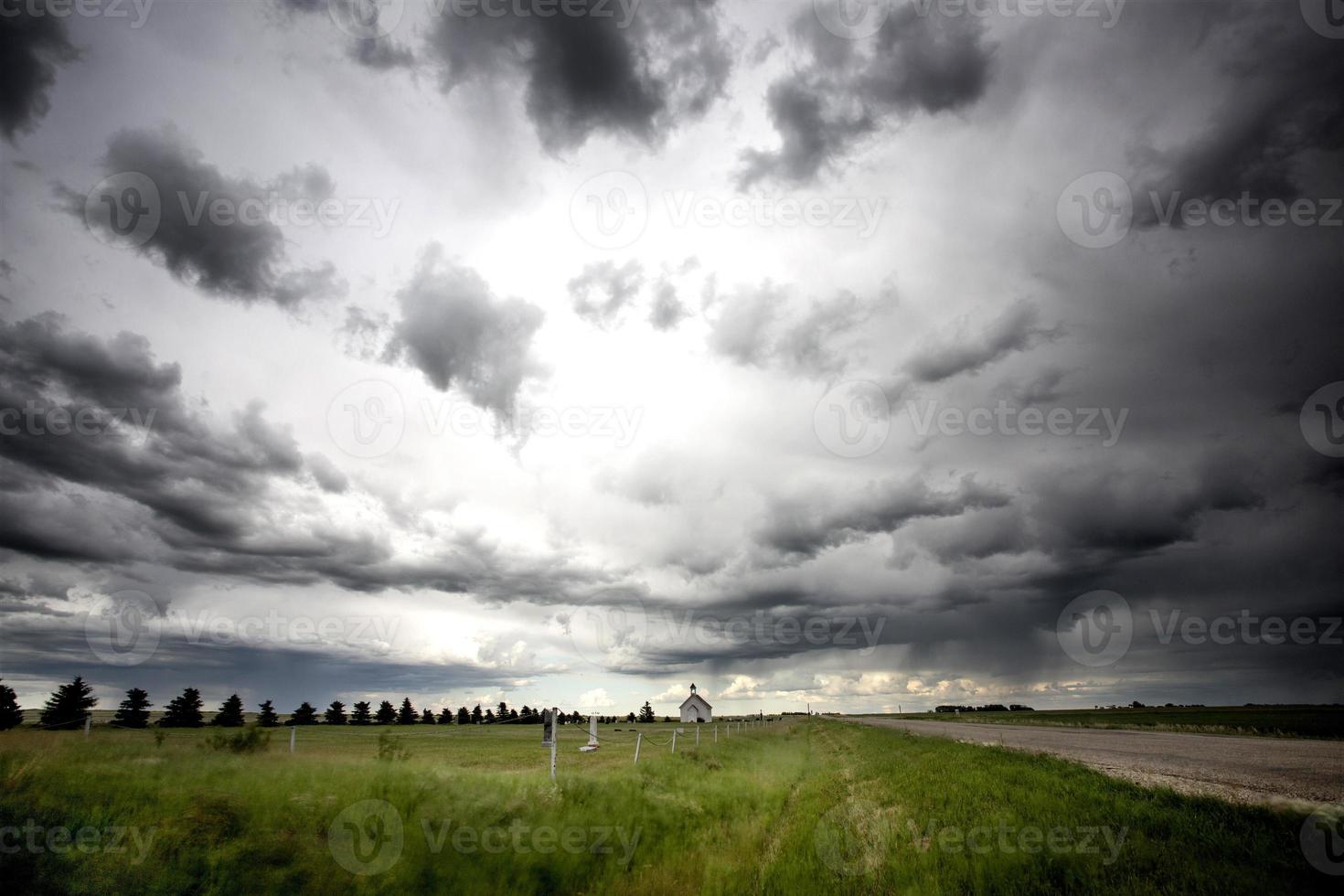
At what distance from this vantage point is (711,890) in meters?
10.5

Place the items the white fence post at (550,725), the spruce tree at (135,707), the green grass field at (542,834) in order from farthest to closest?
the spruce tree at (135,707) → the white fence post at (550,725) → the green grass field at (542,834)

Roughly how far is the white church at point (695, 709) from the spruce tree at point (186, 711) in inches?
3548

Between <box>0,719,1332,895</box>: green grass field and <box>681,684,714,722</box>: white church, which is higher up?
<box>0,719,1332,895</box>: green grass field

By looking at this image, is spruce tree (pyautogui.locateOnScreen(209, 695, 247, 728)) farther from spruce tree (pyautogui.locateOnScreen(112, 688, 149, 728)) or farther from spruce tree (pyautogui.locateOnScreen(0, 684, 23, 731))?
spruce tree (pyautogui.locateOnScreen(0, 684, 23, 731))

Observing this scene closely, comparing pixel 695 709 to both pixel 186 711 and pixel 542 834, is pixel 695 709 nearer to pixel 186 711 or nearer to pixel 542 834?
pixel 186 711

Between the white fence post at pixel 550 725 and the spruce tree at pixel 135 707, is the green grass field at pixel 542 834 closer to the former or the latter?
the white fence post at pixel 550 725

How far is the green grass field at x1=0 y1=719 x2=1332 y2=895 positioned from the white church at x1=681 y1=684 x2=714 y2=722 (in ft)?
408

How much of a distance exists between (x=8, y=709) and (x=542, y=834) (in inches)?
1987

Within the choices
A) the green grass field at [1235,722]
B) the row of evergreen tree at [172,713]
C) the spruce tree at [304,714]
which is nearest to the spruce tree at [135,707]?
the row of evergreen tree at [172,713]

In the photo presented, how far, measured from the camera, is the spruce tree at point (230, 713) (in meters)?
63.8

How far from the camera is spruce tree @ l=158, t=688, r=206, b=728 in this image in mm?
65012

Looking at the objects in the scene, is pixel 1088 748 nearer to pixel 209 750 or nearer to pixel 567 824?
pixel 567 824

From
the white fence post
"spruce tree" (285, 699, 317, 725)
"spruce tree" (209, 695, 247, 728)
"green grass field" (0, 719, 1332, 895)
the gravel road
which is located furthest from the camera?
"spruce tree" (285, 699, 317, 725)

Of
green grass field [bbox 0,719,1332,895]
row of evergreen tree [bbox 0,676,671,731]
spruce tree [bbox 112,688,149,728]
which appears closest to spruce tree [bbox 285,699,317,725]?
row of evergreen tree [bbox 0,676,671,731]
